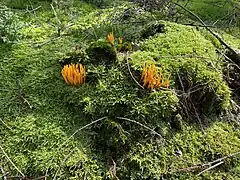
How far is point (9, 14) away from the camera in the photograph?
10.5 feet

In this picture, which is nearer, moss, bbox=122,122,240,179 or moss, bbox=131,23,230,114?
moss, bbox=122,122,240,179

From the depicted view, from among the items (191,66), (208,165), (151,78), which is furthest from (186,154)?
(191,66)

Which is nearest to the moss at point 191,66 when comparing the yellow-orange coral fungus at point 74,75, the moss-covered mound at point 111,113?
the moss-covered mound at point 111,113

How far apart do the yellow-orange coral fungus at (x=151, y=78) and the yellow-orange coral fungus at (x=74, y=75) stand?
490 millimetres

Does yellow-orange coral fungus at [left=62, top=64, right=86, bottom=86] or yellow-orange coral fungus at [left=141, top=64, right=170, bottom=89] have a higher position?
yellow-orange coral fungus at [left=141, top=64, right=170, bottom=89]

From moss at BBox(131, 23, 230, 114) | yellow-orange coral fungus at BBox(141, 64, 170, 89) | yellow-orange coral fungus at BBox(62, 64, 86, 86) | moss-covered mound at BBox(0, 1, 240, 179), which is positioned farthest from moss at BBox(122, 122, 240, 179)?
yellow-orange coral fungus at BBox(62, 64, 86, 86)

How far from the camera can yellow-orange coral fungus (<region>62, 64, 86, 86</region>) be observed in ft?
8.93

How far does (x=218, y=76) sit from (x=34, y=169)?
1803 millimetres

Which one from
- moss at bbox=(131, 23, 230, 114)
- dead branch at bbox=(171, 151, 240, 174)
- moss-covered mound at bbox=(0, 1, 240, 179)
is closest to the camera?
moss-covered mound at bbox=(0, 1, 240, 179)

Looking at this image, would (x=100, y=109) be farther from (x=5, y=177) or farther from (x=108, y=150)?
(x=5, y=177)

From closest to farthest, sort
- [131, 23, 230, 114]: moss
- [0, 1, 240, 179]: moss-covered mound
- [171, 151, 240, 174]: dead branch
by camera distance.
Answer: [0, 1, 240, 179]: moss-covered mound, [171, 151, 240, 174]: dead branch, [131, 23, 230, 114]: moss

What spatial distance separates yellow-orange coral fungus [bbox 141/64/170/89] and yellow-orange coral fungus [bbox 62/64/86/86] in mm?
490

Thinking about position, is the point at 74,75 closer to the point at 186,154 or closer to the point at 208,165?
the point at 186,154

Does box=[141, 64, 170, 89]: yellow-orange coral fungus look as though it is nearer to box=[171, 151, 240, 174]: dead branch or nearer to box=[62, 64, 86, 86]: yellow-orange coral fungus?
box=[62, 64, 86, 86]: yellow-orange coral fungus
